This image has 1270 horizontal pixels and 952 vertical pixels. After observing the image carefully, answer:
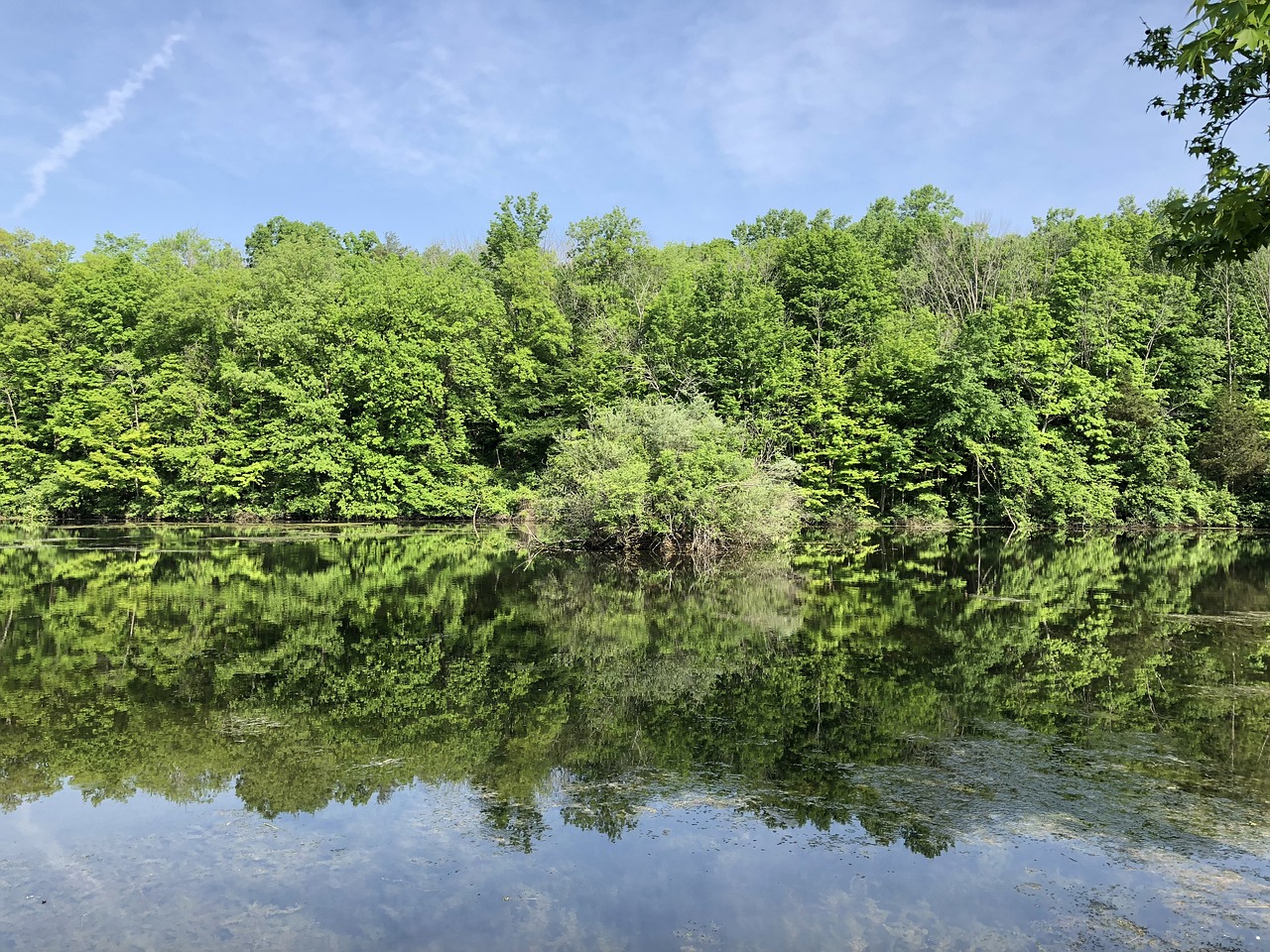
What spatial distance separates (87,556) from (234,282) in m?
26.0

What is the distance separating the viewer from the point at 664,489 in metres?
23.1

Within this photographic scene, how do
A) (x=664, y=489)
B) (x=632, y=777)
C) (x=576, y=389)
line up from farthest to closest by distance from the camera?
(x=576, y=389) → (x=664, y=489) → (x=632, y=777)

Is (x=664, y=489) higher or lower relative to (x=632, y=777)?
higher

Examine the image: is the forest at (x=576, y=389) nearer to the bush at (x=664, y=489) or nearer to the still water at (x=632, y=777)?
the bush at (x=664, y=489)

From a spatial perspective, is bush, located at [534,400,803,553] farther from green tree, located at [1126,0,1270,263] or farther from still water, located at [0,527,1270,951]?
green tree, located at [1126,0,1270,263]

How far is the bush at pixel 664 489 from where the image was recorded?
23.4 meters

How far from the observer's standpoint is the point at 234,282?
4609 cm

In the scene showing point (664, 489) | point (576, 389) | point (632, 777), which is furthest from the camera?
point (576, 389)

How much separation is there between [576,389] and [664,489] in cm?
2163

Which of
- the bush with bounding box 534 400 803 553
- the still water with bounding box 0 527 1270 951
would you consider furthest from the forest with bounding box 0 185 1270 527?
the still water with bounding box 0 527 1270 951

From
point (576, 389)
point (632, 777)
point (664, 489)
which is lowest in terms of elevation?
point (632, 777)

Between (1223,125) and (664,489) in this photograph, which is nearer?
(1223,125)

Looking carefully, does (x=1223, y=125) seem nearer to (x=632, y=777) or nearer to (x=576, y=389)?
(x=632, y=777)

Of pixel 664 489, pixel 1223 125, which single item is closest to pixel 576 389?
pixel 664 489
